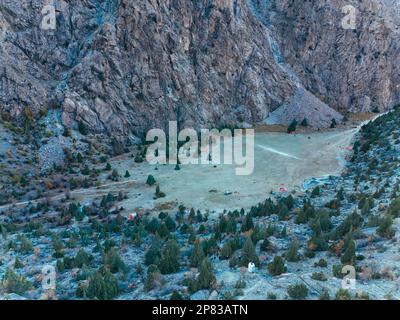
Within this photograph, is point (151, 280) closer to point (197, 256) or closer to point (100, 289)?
point (100, 289)

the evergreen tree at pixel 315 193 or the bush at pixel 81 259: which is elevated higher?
the evergreen tree at pixel 315 193

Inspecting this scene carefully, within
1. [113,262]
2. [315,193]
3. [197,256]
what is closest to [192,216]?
[197,256]

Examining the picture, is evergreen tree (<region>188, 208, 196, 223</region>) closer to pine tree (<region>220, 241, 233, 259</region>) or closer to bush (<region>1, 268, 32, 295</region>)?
pine tree (<region>220, 241, 233, 259</region>)

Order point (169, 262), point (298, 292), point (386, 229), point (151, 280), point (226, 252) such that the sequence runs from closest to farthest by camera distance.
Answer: point (298, 292)
point (151, 280)
point (169, 262)
point (226, 252)
point (386, 229)

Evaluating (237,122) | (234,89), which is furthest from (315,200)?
(234,89)

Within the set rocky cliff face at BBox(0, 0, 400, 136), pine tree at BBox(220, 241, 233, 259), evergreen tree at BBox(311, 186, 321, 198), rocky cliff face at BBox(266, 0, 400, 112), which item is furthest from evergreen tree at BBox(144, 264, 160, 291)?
rocky cliff face at BBox(266, 0, 400, 112)

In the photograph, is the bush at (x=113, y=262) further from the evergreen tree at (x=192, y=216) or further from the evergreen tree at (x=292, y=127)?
the evergreen tree at (x=292, y=127)

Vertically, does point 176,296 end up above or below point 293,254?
below

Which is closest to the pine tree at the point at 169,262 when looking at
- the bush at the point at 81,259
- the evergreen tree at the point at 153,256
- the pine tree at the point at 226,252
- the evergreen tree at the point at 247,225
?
the evergreen tree at the point at 153,256
